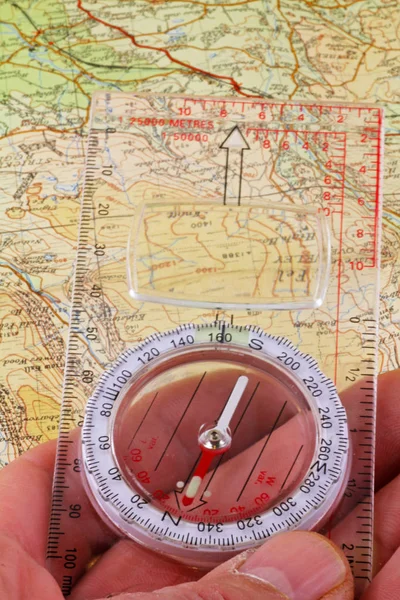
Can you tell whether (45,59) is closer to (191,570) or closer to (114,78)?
(114,78)

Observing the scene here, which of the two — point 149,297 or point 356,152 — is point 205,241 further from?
point 356,152

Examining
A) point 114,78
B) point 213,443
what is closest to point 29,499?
point 213,443

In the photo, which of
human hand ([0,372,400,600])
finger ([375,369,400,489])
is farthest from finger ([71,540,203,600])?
finger ([375,369,400,489])

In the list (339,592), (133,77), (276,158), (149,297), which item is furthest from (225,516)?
(133,77)

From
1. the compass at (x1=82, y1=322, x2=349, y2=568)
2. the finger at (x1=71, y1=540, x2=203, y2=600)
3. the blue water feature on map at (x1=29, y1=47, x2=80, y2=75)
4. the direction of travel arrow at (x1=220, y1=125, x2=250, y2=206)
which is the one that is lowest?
the finger at (x1=71, y1=540, x2=203, y2=600)

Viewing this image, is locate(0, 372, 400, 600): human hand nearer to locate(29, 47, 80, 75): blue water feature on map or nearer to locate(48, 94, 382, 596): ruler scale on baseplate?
locate(48, 94, 382, 596): ruler scale on baseplate

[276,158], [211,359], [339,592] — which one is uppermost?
[276,158]

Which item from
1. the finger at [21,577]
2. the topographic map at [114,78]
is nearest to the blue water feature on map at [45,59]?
the topographic map at [114,78]
